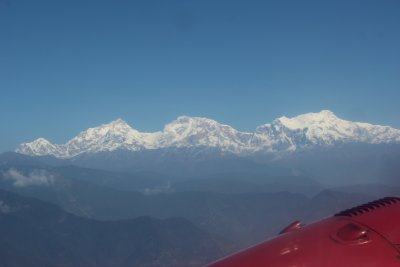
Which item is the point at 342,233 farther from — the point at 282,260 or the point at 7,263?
the point at 7,263

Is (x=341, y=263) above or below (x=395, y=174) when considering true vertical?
below

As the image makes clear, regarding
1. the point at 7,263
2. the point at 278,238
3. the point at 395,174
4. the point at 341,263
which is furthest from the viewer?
the point at 7,263

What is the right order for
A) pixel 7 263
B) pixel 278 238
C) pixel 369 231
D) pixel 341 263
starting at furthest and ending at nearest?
pixel 7 263
pixel 278 238
pixel 369 231
pixel 341 263

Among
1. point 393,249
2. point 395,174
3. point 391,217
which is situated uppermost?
point 395,174

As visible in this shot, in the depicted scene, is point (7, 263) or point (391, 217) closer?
point (391, 217)

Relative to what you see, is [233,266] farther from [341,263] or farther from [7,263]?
[7,263]

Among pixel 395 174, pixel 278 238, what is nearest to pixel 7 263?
pixel 395 174

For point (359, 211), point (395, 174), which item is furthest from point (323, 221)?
point (395, 174)
